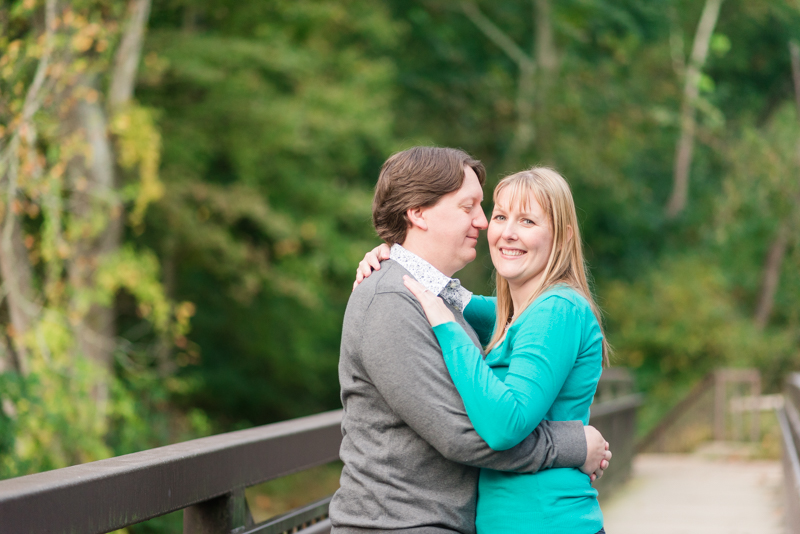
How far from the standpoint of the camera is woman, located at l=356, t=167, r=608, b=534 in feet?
7.12

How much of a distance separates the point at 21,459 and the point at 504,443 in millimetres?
4606

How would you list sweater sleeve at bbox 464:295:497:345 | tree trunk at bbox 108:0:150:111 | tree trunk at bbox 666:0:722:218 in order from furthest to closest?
tree trunk at bbox 666:0:722:218
tree trunk at bbox 108:0:150:111
sweater sleeve at bbox 464:295:497:345

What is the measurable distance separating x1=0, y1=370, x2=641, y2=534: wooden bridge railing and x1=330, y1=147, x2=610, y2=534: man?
1.69 feet

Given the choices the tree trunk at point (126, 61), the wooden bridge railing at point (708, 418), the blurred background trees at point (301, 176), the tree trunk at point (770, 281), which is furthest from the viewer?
the tree trunk at point (770, 281)

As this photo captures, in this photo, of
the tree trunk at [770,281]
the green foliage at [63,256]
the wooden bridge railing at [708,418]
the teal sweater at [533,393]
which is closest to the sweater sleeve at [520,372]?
the teal sweater at [533,393]

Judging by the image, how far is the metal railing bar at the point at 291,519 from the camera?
3.07 metres

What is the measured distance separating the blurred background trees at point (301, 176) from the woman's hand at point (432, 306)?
1771mm

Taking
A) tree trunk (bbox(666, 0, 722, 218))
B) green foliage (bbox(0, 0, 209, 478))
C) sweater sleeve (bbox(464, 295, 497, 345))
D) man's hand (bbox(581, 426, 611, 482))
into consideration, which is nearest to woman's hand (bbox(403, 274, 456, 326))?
man's hand (bbox(581, 426, 611, 482))

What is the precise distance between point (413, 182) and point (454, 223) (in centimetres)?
16

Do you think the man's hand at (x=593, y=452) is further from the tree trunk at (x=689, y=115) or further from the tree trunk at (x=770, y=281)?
the tree trunk at (x=770, y=281)

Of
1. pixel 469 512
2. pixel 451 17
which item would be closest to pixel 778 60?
pixel 451 17

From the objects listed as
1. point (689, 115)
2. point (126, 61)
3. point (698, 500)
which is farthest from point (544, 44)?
point (698, 500)

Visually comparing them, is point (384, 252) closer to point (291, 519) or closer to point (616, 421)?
point (291, 519)

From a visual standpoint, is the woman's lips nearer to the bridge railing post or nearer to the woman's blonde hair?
the woman's blonde hair
